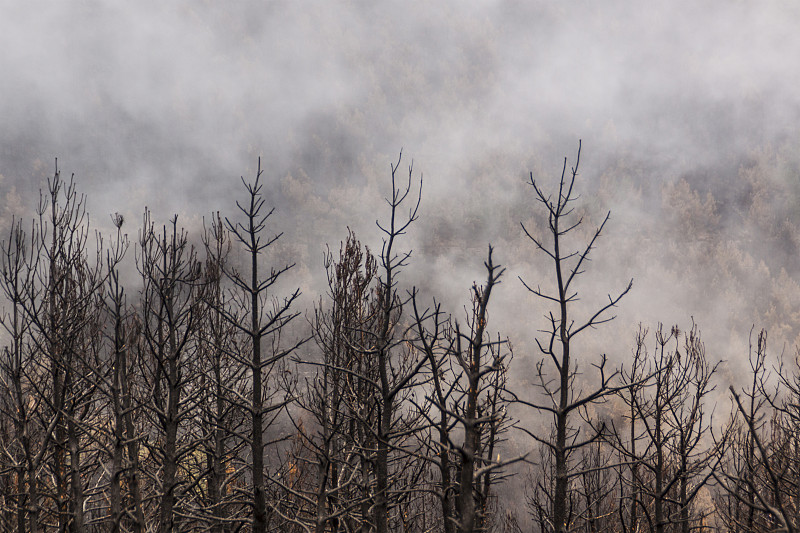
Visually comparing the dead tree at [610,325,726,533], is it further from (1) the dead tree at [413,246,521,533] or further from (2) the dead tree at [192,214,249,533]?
(2) the dead tree at [192,214,249,533]

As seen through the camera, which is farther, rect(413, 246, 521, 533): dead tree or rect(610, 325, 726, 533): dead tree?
rect(610, 325, 726, 533): dead tree

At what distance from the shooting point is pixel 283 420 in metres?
47.2

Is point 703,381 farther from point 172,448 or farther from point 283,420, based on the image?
point 283,420

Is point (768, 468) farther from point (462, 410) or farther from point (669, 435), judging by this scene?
point (669, 435)

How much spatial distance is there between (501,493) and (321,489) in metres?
39.0

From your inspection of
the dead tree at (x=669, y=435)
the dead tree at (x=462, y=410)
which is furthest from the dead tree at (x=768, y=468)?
the dead tree at (x=462, y=410)

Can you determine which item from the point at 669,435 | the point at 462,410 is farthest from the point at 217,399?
the point at 669,435

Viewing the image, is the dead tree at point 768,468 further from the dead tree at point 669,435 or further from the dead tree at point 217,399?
the dead tree at point 217,399

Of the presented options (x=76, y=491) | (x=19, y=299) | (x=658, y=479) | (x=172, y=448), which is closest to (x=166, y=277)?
(x=172, y=448)

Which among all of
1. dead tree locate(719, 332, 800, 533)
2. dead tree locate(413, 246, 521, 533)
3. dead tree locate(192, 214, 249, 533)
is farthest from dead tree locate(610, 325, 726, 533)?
dead tree locate(192, 214, 249, 533)

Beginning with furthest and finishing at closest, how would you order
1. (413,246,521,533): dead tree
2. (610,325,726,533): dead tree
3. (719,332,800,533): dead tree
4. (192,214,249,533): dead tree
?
(192,214,249,533): dead tree → (610,325,726,533): dead tree → (413,246,521,533): dead tree → (719,332,800,533): dead tree

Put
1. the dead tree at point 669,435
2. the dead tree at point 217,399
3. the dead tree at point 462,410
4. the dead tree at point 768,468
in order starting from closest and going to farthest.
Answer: the dead tree at point 768,468
the dead tree at point 462,410
the dead tree at point 669,435
the dead tree at point 217,399

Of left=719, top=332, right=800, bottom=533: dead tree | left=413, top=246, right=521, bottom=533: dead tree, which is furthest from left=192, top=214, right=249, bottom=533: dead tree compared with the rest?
left=719, top=332, right=800, bottom=533: dead tree

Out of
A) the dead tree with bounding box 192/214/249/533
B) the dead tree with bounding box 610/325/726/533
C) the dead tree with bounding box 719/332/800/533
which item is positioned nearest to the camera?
the dead tree with bounding box 719/332/800/533
